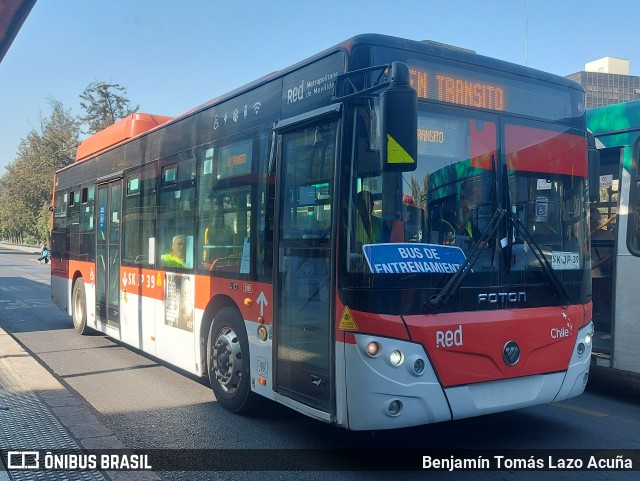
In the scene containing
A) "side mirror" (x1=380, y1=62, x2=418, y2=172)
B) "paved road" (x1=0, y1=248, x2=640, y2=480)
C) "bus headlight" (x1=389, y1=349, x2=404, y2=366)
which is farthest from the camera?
"paved road" (x1=0, y1=248, x2=640, y2=480)

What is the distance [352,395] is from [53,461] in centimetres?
251

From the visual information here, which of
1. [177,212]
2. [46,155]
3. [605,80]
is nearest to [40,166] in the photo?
[46,155]

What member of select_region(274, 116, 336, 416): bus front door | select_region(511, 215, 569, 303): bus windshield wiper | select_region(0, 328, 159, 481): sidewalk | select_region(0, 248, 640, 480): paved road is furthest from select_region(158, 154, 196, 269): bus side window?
select_region(511, 215, 569, 303): bus windshield wiper

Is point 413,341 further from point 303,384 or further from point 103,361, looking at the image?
point 103,361

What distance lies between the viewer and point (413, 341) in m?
4.52

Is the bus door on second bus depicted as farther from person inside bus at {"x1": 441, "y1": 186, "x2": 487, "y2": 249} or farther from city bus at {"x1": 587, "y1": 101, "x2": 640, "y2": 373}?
person inside bus at {"x1": 441, "y1": 186, "x2": 487, "y2": 249}

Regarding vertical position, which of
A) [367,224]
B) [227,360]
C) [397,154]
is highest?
[397,154]

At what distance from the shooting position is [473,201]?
Result: 4949mm

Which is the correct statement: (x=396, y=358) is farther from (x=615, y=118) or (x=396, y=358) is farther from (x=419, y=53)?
(x=615, y=118)

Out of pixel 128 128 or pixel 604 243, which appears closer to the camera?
pixel 604 243

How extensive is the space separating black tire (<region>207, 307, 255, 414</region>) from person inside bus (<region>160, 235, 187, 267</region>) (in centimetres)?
117

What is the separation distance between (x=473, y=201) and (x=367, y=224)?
966 millimetres

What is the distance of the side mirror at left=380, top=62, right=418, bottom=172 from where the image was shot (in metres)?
4.26

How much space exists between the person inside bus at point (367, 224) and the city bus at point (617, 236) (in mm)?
3450
